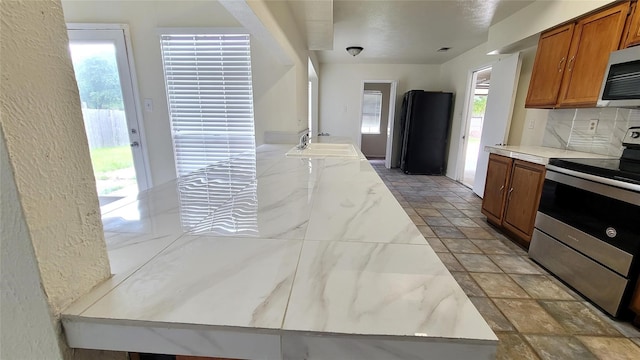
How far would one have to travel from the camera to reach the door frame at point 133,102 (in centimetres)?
254

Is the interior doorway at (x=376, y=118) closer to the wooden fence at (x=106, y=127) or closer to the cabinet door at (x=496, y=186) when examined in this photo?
the cabinet door at (x=496, y=186)

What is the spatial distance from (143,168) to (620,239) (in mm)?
4000

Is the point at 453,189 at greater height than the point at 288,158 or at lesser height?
lesser

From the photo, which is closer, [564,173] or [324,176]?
[324,176]

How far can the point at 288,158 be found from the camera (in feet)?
6.19

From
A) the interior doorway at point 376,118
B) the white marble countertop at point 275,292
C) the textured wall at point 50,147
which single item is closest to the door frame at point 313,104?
the interior doorway at point 376,118

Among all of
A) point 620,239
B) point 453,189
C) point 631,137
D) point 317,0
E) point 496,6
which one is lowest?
point 453,189

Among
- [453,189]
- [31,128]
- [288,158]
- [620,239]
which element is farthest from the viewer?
[453,189]

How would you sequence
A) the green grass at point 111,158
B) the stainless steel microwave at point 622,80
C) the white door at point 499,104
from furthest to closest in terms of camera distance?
the white door at point 499,104, the green grass at point 111,158, the stainless steel microwave at point 622,80

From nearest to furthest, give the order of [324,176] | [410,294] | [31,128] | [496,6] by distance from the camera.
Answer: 1. [31,128]
2. [410,294]
3. [324,176]
4. [496,6]

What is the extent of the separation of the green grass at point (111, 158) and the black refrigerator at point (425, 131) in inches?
189

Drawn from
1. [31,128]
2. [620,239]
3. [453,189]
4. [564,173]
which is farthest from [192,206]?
[453,189]

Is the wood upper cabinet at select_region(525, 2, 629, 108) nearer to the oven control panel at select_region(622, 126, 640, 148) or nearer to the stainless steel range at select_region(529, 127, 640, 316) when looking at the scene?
the oven control panel at select_region(622, 126, 640, 148)

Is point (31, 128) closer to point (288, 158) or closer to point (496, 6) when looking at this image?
point (288, 158)
